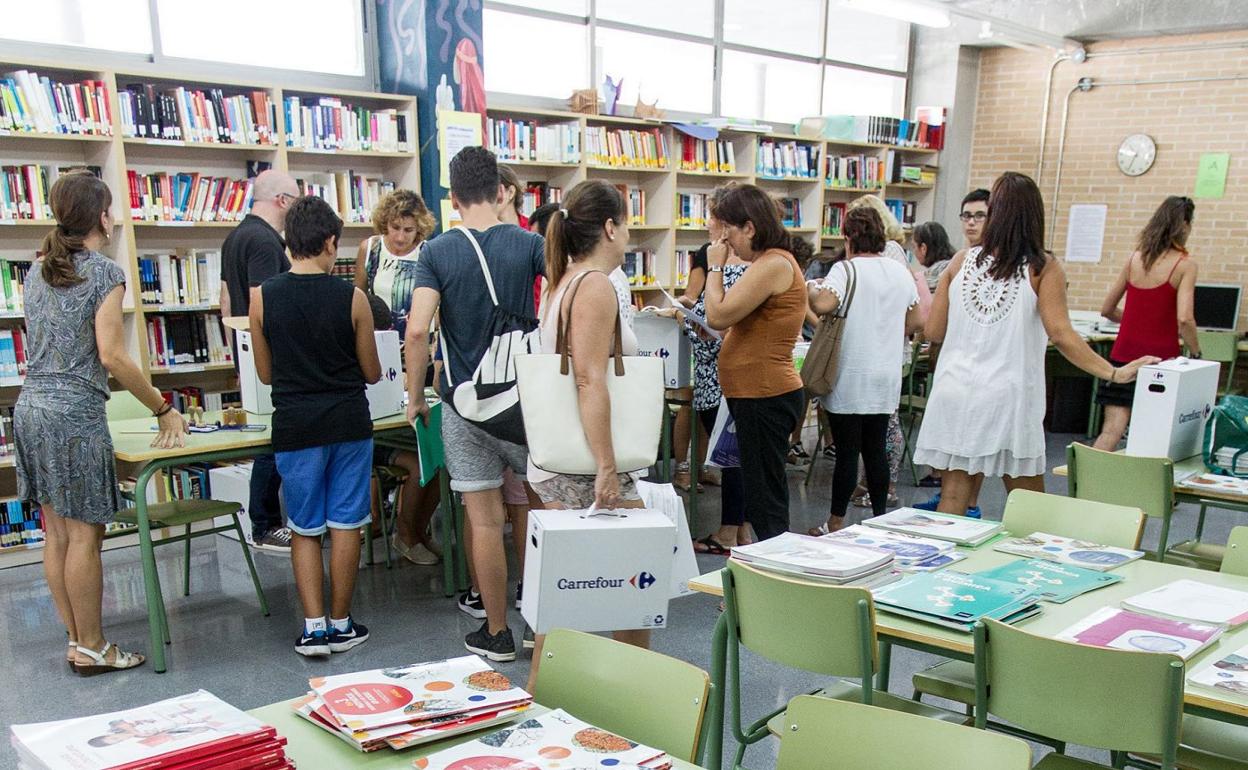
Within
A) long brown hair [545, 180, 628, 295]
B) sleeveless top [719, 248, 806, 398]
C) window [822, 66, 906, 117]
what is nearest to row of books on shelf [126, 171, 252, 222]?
sleeveless top [719, 248, 806, 398]

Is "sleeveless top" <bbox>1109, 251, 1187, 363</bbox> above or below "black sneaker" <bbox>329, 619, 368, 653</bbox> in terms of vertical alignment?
above

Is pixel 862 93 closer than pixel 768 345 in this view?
No

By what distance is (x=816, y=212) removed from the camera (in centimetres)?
790

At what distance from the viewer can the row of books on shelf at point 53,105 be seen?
424cm

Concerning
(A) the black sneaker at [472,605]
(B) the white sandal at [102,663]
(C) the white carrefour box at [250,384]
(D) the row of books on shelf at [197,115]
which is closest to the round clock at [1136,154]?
(D) the row of books on shelf at [197,115]

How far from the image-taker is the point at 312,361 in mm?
3236

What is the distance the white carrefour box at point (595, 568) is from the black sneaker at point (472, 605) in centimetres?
134

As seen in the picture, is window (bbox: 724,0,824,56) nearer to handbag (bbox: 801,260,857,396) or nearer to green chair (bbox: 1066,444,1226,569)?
handbag (bbox: 801,260,857,396)

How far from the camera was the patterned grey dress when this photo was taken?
10.0 feet

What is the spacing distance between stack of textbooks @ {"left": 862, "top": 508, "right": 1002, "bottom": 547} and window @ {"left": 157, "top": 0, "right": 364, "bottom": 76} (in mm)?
4426

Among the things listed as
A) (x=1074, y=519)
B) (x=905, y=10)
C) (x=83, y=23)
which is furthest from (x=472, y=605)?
(x=905, y=10)

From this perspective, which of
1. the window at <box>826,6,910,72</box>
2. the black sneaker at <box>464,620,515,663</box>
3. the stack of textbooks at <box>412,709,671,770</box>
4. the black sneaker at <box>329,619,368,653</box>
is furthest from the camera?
the window at <box>826,6,910,72</box>

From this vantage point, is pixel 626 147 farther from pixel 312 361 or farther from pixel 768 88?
pixel 312 361

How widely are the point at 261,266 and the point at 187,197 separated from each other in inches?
34.6
